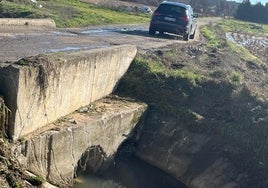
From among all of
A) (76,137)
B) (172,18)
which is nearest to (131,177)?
(76,137)

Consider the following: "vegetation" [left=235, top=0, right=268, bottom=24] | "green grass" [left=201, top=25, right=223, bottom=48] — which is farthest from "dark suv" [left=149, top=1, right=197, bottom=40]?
"vegetation" [left=235, top=0, right=268, bottom=24]

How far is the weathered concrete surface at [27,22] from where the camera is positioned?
14789 mm

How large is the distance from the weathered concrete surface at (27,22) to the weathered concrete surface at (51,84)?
4.58m

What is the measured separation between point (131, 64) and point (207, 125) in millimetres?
2941

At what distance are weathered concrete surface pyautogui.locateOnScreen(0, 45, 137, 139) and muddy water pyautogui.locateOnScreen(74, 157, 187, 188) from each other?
1.63 metres

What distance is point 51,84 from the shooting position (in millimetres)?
8734

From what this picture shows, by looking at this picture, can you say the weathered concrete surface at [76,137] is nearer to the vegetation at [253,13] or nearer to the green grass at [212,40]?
the green grass at [212,40]

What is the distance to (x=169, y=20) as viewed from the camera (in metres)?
19.6

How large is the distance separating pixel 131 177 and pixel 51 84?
11.1 feet

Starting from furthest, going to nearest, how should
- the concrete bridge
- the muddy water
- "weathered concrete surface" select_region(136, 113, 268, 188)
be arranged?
"weathered concrete surface" select_region(136, 113, 268, 188) → the muddy water → the concrete bridge

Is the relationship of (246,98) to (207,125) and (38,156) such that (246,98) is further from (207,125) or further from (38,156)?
(38,156)

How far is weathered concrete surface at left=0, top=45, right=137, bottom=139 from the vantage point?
7715mm

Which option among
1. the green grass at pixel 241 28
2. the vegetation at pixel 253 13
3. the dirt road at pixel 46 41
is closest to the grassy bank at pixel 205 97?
the dirt road at pixel 46 41

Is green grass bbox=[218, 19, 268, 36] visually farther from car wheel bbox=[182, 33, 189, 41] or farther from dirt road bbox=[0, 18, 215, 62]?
dirt road bbox=[0, 18, 215, 62]
